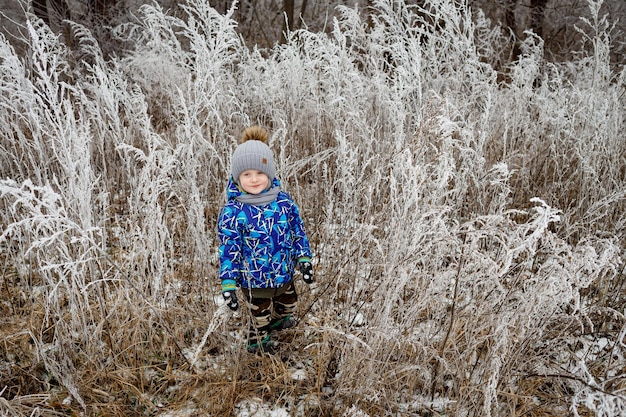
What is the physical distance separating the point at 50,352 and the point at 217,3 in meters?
11.7

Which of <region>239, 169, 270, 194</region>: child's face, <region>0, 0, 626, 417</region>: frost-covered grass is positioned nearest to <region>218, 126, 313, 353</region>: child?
<region>239, 169, 270, 194</region>: child's face

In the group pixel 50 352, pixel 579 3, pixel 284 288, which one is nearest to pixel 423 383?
pixel 284 288

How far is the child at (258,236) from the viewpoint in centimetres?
184

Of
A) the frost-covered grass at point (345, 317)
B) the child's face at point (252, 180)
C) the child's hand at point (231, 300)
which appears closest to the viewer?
the frost-covered grass at point (345, 317)

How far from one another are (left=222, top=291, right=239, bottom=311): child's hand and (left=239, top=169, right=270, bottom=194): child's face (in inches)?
18.2

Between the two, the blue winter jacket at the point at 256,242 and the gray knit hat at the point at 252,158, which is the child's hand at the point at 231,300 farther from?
the gray knit hat at the point at 252,158

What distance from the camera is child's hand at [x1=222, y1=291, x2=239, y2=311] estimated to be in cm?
177

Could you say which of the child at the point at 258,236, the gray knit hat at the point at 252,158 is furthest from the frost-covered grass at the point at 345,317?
the gray knit hat at the point at 252,158

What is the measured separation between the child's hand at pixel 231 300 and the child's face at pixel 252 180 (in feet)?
1.51

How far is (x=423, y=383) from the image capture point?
187 centimetres

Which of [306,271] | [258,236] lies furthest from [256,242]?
[306,271]

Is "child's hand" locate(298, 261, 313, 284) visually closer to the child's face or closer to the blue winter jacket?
the blue winter jacket

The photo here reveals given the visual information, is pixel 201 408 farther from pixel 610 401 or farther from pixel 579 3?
pixel 579 3

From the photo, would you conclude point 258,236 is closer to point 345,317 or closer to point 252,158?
point 252,158
